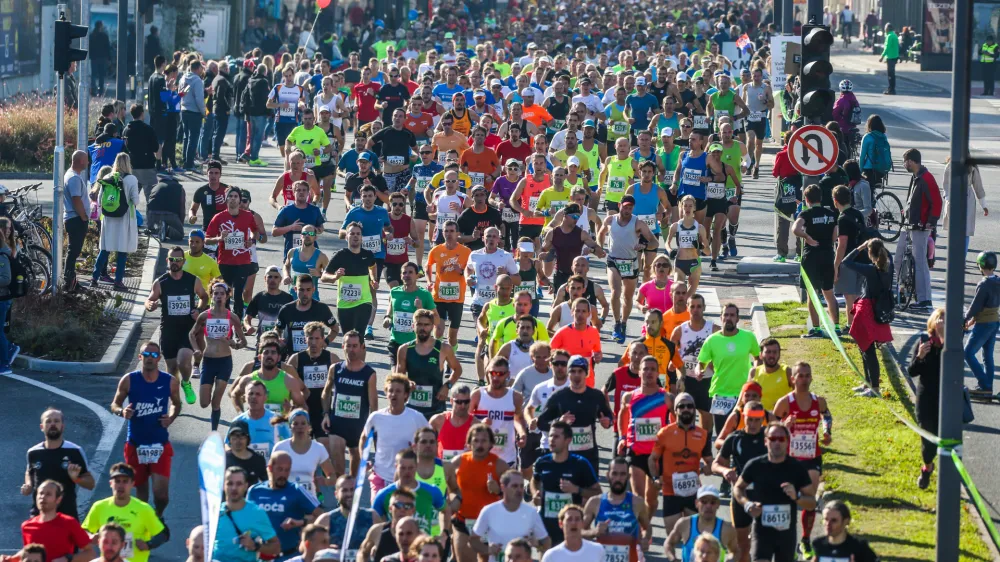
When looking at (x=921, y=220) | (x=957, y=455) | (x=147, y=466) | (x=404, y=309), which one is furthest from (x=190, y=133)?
(x=957, y=455)

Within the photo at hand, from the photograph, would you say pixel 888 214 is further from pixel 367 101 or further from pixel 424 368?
pixel 424 368

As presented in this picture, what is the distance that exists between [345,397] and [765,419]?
11.9 feet

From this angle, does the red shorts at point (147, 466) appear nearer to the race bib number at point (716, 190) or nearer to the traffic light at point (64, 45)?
the traffic light at point (64, 45)

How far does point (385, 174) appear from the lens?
25734 mm

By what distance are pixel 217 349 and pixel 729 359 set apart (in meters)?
4.94

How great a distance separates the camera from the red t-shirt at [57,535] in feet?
39.2

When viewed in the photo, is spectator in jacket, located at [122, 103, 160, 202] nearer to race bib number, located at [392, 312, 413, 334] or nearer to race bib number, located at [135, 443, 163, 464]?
race bib number, located at [392, 312, 413, 334]

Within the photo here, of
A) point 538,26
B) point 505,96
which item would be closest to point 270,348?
point 505,96

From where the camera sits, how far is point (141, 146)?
26.9m

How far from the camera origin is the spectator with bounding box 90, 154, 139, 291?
22.3 metres

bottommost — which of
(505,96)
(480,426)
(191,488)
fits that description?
(191,488)

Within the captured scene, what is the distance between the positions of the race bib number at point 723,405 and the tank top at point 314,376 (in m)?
3.41

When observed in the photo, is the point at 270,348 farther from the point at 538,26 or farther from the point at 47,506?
the point at 538,26

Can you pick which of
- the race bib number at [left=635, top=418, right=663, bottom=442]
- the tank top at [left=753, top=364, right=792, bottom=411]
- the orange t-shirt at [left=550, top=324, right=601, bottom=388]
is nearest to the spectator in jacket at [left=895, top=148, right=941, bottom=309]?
the orange t-shirt at [left=550, top=324, right=601, bottom=388]
